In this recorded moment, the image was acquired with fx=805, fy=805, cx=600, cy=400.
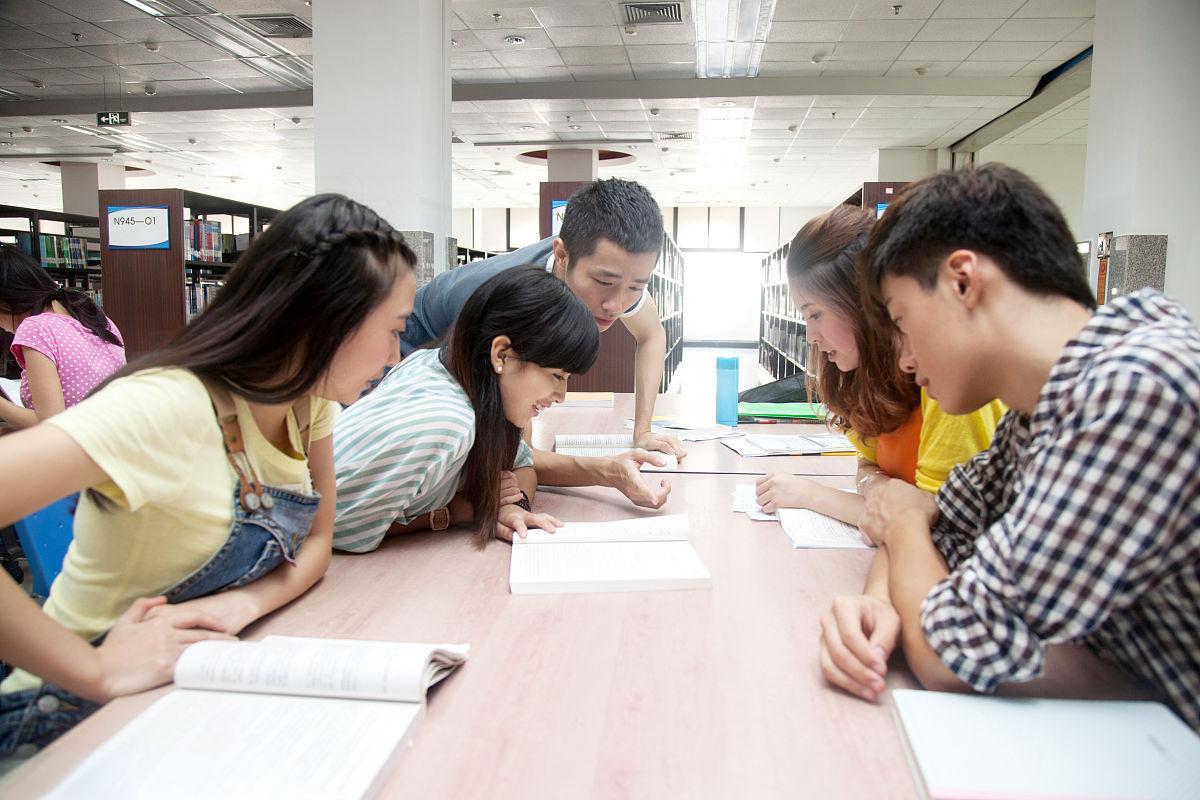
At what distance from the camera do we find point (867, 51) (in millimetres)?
6809

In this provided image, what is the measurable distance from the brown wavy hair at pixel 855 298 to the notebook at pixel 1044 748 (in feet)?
2.59

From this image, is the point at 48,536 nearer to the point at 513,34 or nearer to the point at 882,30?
the point at 513,34

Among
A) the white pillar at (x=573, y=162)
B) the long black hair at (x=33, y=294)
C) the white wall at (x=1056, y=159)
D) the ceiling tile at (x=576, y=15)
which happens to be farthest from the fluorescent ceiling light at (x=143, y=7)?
the white wall at (x=1056, y=159)

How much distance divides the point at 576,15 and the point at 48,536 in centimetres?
559

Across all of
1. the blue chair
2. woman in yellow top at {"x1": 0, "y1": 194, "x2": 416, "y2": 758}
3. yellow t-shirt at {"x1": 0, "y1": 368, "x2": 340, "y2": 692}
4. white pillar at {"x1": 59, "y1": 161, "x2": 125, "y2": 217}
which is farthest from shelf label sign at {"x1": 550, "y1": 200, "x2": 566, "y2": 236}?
white pillar at {"x1": 59, "y1": 161, "x2": 125, "y2": 217}

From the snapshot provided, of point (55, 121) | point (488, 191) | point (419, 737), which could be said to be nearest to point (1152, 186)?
point (419, 737)

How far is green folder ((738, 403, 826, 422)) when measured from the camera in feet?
8.98

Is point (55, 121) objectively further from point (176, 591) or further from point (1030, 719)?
point (1030, 719)

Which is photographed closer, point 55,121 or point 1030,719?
point 1030,719

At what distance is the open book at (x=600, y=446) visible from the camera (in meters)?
1.98

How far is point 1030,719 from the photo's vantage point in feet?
2.35

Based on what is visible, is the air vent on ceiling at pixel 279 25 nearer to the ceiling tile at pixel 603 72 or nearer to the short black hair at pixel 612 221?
the ceiling tile at pixel 603 72

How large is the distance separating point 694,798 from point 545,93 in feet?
25.9

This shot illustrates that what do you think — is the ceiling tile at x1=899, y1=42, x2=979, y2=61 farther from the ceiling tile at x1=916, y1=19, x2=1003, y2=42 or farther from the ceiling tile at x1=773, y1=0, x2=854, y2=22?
the ceiling tile at x1=773, y1=0, x2=854, y2=22
